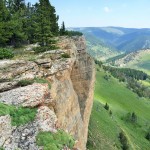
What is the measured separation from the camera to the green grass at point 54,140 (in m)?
27.9

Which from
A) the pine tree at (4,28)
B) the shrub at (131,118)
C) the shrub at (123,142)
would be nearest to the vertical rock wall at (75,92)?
the pine tree at (4,28)

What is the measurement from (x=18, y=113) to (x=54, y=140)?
5659mm

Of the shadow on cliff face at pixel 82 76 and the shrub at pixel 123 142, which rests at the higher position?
the shadow on cliff face at pixel 82 76

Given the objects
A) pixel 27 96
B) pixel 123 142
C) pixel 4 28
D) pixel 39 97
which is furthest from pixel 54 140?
pixel 123 142

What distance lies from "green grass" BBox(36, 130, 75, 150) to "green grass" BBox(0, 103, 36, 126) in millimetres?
2727

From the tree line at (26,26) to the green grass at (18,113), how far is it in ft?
85.4

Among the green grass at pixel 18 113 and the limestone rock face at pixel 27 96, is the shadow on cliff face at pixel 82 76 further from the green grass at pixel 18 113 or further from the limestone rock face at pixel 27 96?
the green grass at pixel 18 113

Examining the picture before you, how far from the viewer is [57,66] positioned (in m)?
46.2

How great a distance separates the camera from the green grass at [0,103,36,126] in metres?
30.7

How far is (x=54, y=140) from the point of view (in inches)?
1127

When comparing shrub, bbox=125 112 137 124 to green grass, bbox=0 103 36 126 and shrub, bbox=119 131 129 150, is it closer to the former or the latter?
shrub, bbox=119 131 129 150

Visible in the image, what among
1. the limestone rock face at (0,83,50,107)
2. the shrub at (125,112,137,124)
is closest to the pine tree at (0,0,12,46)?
the limestone rock face at (0,83,50,107)

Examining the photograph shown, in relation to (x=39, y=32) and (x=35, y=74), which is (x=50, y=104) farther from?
(x=39, y=32)

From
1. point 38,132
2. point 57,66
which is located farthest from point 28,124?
point 57,66
